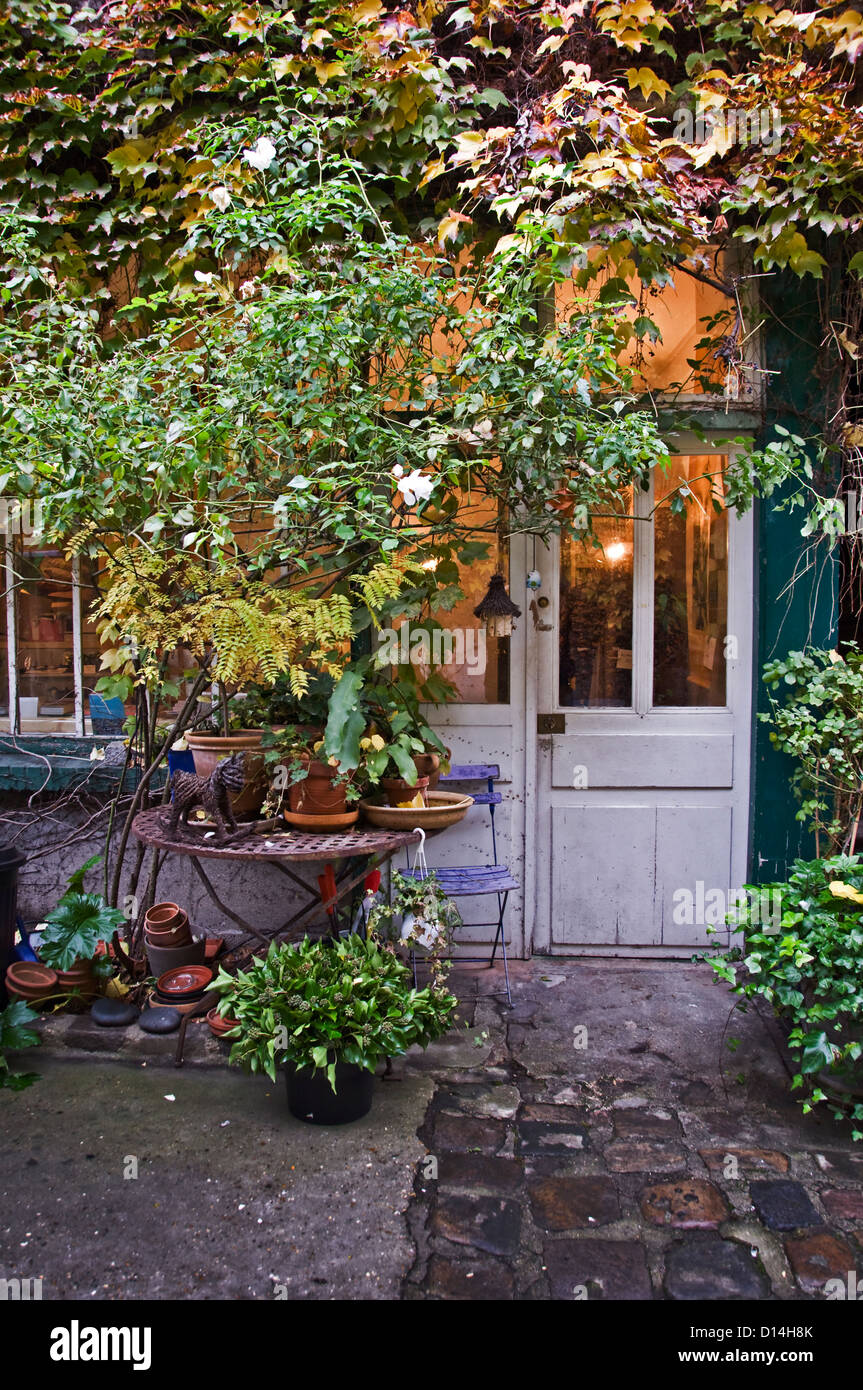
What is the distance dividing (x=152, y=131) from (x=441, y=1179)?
4.79 metres

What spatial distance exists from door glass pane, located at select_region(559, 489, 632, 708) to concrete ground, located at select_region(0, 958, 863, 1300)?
63.2 inches

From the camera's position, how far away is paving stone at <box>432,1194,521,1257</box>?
2520mm

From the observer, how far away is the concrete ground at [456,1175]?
95.2 inches

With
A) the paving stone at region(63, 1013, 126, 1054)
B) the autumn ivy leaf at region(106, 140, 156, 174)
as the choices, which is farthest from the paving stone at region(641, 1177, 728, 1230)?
the autumn ivy leaf at region(106, 140, 156, 174)

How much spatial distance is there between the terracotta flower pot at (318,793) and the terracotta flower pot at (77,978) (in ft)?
4.16

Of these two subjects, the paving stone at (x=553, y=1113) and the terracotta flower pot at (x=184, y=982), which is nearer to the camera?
the paving stone at (x=553, y=1113)

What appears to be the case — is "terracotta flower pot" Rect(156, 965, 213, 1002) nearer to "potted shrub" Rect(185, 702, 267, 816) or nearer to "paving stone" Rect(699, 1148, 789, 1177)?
"potted shrub" Rect(185, 702, 267, 816)

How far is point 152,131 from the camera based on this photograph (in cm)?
435

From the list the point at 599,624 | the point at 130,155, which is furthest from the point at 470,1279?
the point at 130,155

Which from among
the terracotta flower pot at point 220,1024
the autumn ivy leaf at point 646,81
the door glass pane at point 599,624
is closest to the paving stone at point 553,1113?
the terracotta flower pot at point 220,1024

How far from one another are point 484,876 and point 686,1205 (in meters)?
1.62

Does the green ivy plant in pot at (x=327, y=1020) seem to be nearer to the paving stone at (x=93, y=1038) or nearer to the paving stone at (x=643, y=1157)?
the paving stone at (x=643, y=1157)
